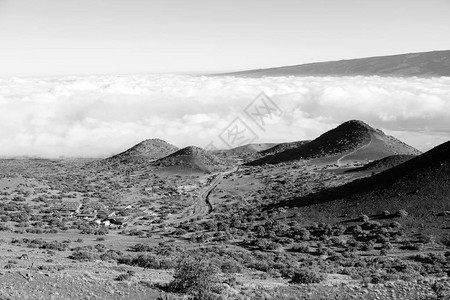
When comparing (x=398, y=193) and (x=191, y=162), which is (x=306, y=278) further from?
(x=191, y=162)

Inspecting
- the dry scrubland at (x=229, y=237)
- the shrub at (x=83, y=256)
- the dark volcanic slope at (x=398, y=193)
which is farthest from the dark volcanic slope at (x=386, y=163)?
the shrub at (x=83, y=256)

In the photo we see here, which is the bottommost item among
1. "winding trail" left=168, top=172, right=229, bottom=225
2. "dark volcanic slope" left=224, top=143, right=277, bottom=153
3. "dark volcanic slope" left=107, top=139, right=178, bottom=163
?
"dark volcanic slope" left=224, top=143, right=277, bottom=153

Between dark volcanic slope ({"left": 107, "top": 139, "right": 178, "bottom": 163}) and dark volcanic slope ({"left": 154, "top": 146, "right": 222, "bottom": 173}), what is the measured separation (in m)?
15.2

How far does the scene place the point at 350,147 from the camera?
→ 88250mm

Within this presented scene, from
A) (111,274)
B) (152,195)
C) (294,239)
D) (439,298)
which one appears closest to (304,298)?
(439,298)

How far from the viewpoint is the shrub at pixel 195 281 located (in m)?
17.4

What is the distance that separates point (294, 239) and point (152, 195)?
116 feet

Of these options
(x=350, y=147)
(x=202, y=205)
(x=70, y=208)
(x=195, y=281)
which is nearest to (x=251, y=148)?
(x=350, y=147)

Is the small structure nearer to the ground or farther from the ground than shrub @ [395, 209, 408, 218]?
nearer to the ground

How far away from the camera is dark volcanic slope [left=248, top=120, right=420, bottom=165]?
8444 cm

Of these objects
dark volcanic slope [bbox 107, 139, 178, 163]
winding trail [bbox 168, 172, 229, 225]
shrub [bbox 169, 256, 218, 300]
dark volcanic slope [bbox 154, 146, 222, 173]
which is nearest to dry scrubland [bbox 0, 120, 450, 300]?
shrub [bbox 169, 256, 218, 300]

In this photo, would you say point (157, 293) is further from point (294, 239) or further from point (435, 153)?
point (435, 153)

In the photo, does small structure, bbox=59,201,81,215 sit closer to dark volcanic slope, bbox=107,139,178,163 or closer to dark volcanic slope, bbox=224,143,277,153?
dark volcanic slope, bbox=107,139,178,163

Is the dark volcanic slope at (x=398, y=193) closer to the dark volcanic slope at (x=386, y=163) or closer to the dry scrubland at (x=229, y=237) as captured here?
the dry scrubland at (x=229, y=237)
